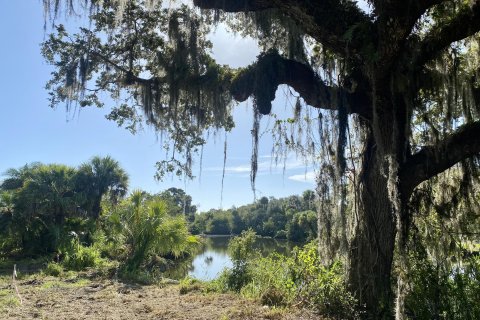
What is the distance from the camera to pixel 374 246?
212 inches

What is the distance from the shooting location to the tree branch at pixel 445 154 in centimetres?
519

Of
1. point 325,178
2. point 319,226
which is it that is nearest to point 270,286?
point 319,226

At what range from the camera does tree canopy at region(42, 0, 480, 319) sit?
188 inches

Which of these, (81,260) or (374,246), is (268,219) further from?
(374,246)

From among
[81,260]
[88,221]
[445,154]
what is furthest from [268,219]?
[445,154]

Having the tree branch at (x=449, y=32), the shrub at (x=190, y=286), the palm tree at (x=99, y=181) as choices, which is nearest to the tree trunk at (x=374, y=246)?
the tree branch at (x=449, y=32)

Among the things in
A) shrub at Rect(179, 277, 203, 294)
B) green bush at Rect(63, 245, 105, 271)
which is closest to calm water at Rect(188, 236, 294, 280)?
shrub at Rect(179, 277, 203, 294)

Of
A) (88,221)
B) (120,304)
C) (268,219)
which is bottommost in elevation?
(120,304)

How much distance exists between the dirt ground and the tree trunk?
3.06 ft

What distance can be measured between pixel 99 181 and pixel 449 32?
17.1 metres

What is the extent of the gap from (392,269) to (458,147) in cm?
210

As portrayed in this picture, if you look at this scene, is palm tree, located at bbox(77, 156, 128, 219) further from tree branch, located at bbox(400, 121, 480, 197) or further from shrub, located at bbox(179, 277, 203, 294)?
tree branch, located at bbox(400, 121, 480, 197)

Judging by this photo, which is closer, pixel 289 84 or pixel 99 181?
pixel 289 84

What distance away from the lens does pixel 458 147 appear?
17.2 feet
